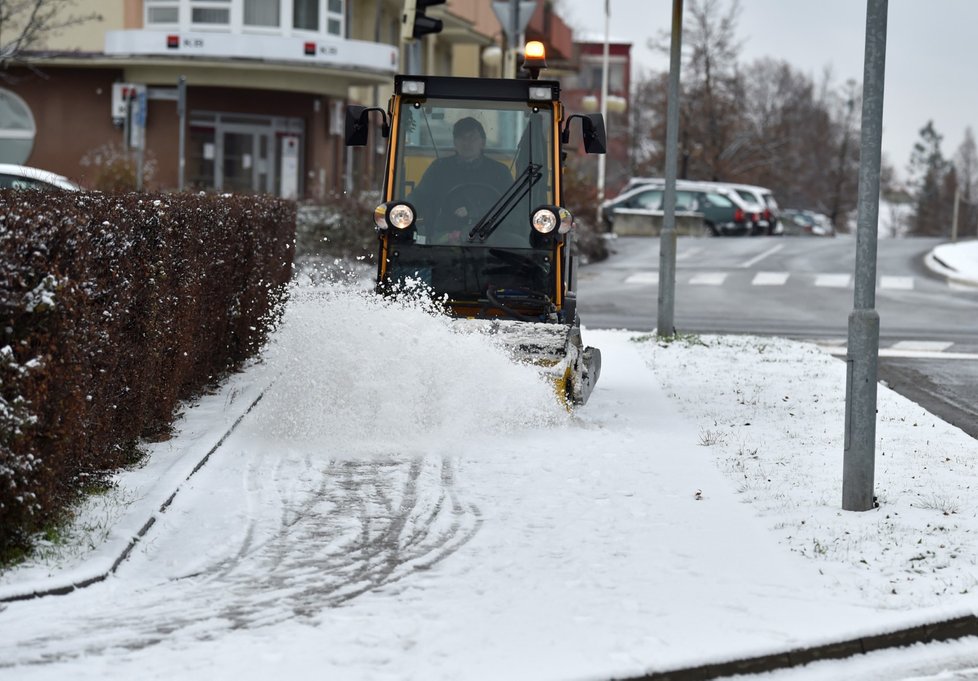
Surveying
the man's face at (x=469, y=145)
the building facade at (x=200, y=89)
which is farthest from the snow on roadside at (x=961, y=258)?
the man's face at (x=469, y=145)

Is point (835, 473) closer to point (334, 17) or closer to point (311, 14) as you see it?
point (311, 14)

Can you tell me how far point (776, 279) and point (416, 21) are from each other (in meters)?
16.0

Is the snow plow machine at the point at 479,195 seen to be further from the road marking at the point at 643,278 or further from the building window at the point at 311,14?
the building window at the point at 311,14

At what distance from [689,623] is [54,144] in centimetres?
3483

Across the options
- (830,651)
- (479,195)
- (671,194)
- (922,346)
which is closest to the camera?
(830,651)

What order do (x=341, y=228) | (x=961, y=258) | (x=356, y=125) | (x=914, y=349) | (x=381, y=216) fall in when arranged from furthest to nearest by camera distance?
(x=961, y=258) < (x=341, y=228) < (x=914, y=349) < (x=381, y=216) < (x=356, y=125)

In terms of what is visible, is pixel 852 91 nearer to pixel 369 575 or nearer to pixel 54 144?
pixel 54 144

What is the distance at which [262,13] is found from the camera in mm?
37562

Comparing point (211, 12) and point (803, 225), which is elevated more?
point (211, 12)

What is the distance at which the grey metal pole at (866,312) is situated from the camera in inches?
304

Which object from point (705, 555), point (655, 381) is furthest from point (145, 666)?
point (655, 381)

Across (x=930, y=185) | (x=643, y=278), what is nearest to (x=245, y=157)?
(x=643, y=278)

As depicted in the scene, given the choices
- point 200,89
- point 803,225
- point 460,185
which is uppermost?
point 200,89

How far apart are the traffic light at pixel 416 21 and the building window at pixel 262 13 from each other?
2227 cm
